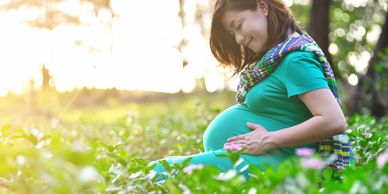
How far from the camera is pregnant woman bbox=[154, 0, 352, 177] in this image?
2.62 metres

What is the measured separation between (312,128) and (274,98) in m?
0.30

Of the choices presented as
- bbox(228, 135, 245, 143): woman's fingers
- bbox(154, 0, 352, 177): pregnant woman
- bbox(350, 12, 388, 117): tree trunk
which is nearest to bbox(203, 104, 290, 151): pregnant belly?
bbox(154, 0, 352, 177): pregnant woman

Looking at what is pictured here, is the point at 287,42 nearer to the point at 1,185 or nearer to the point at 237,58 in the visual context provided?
the point at 237,58

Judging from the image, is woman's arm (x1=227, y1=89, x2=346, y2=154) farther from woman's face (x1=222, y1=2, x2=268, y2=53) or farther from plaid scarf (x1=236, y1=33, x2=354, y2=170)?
woman's face (x1=222, y1=2, x2=268, y2=53)

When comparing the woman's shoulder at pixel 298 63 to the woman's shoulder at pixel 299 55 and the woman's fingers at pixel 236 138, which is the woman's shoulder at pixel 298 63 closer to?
the woman's shoulder at pixel 299 55

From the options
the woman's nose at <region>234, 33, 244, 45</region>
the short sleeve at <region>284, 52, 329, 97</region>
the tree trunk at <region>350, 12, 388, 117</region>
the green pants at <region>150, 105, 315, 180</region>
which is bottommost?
the tree trunk at <region>350, 12, 388, 117</region>

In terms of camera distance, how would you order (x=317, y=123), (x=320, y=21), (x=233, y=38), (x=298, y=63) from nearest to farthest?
(x=317, y=123) < (x=298, y=63) < (x=233, y=38) < (x=320, y=21)

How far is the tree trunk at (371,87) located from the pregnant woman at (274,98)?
4.39 m

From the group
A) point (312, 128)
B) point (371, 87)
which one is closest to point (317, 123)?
point (312, 128)

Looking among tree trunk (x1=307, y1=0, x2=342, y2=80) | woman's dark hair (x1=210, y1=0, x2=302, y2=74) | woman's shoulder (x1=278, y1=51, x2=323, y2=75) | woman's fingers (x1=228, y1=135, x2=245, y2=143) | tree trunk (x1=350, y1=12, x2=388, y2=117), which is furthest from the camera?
tree trunk (x1=307, y1=0, x2=342, y2=80)

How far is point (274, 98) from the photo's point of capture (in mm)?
2838

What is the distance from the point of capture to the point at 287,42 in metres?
2.81

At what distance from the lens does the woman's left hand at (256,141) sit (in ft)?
8.93

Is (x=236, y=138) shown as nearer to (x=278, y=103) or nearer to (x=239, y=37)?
(x=278, y=103)
